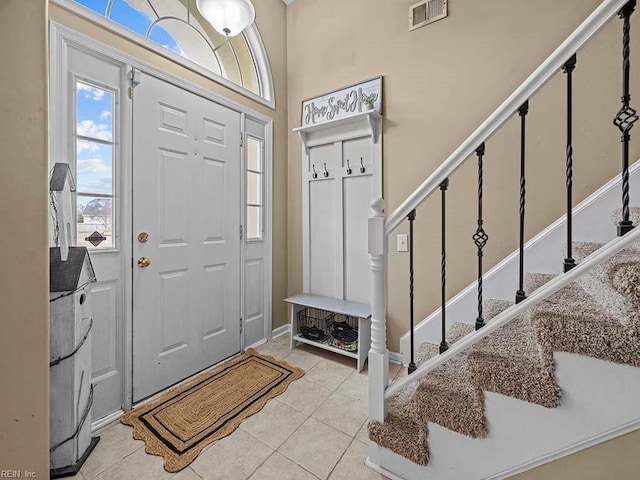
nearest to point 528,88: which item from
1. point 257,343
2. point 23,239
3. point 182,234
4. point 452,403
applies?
point 452,403

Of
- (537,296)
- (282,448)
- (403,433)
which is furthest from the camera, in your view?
(282,448)

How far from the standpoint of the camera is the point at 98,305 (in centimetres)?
168

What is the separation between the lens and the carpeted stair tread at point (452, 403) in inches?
43.6

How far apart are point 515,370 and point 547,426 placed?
20 centimetres

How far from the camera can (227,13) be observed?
1.85 m

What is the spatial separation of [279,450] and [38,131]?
179 centimetres

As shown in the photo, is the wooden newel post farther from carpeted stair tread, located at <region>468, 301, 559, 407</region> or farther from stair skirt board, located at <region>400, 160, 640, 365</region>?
stair skirt board, located at <region>400, 160, 640, 365</region>

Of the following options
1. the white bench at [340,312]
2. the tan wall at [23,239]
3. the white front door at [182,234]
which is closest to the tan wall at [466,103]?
the white bench at [340,312]

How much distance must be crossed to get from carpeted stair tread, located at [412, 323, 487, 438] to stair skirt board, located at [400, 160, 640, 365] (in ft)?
2.51

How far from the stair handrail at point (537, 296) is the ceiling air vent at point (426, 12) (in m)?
2.10

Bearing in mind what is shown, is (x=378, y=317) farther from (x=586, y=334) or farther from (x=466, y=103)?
(x=466, y=103)

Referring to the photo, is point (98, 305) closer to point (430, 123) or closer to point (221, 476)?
point (221, 476)

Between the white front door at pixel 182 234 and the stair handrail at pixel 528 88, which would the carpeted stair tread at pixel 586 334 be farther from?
the white front door at pixel 182 234

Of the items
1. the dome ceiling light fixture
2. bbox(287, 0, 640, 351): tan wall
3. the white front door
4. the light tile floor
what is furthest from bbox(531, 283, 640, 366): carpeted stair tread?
the dome ceiling light fixture
